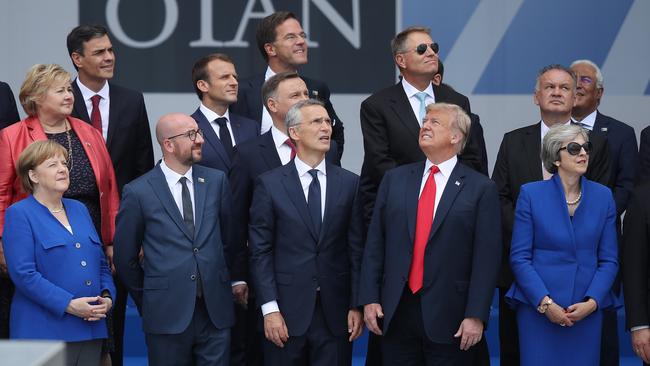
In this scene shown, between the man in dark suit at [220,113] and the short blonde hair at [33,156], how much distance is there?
854 mm

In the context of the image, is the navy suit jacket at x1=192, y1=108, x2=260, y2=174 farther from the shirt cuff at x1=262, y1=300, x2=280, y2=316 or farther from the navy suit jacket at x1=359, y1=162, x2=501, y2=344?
the navy suit jacket at x1=359, y1=162, x2=501, y2=344

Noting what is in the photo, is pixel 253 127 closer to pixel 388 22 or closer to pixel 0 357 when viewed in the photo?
pixel 388 22

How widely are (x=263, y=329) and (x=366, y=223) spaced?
71 cm

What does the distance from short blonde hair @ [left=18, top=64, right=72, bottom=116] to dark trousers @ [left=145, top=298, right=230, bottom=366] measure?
115cm

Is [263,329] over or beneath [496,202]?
beneath

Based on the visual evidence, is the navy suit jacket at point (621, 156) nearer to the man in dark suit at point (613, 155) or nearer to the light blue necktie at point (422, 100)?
the man in dark suit at point (613, 155)

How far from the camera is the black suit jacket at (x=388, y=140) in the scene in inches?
194

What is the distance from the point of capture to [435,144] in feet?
14.6

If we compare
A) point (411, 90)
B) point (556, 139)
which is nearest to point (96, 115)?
point (411, 90)

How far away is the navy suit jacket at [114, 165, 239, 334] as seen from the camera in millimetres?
4383

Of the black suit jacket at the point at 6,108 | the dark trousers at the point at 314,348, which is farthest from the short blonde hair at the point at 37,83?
the dark trousers at the point at 314,348

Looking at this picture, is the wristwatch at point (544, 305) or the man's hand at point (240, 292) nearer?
the wristwatch at point (544, 305)

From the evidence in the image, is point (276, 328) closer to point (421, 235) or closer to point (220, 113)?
point (421, 235)

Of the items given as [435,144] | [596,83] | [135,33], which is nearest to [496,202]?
[435,144]
